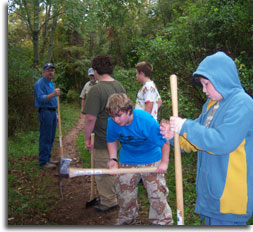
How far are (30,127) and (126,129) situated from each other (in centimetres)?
575

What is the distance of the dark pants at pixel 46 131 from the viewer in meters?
5.21

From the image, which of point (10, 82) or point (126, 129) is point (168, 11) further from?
point (126, 129)

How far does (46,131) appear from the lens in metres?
5.32

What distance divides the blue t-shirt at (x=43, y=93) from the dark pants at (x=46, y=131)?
0.47ft

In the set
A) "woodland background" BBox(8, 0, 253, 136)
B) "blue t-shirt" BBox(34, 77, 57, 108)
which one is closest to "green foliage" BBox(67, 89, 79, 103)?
"woodland background" BBox(8, 0, 253, 136)

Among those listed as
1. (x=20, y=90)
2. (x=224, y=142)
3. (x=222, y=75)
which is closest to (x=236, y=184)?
(x=224, y=142)

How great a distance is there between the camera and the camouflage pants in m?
2.70

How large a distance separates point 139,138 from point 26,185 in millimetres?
2843

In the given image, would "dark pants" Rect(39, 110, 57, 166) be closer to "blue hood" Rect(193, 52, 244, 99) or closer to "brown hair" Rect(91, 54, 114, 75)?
"brown hair" Rect(91, 54, 114, 75)

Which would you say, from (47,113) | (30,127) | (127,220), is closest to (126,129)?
(127,220)

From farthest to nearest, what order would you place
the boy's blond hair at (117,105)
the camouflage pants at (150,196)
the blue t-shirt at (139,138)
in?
1. the camouflage pants at (150,196)
2. the blue t-shirt at (139,138)
3. the boy's blond hair at (117,105)

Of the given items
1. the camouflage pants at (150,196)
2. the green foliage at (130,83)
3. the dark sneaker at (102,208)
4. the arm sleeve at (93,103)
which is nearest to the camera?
the camouflage pants at (150,196)

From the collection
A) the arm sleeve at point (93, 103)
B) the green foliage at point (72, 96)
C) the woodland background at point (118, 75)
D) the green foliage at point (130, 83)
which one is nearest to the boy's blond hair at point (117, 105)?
the arm sleeve at point (93, 103)

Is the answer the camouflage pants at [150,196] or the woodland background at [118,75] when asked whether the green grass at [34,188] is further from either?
the camouflage pants at [150,196]
